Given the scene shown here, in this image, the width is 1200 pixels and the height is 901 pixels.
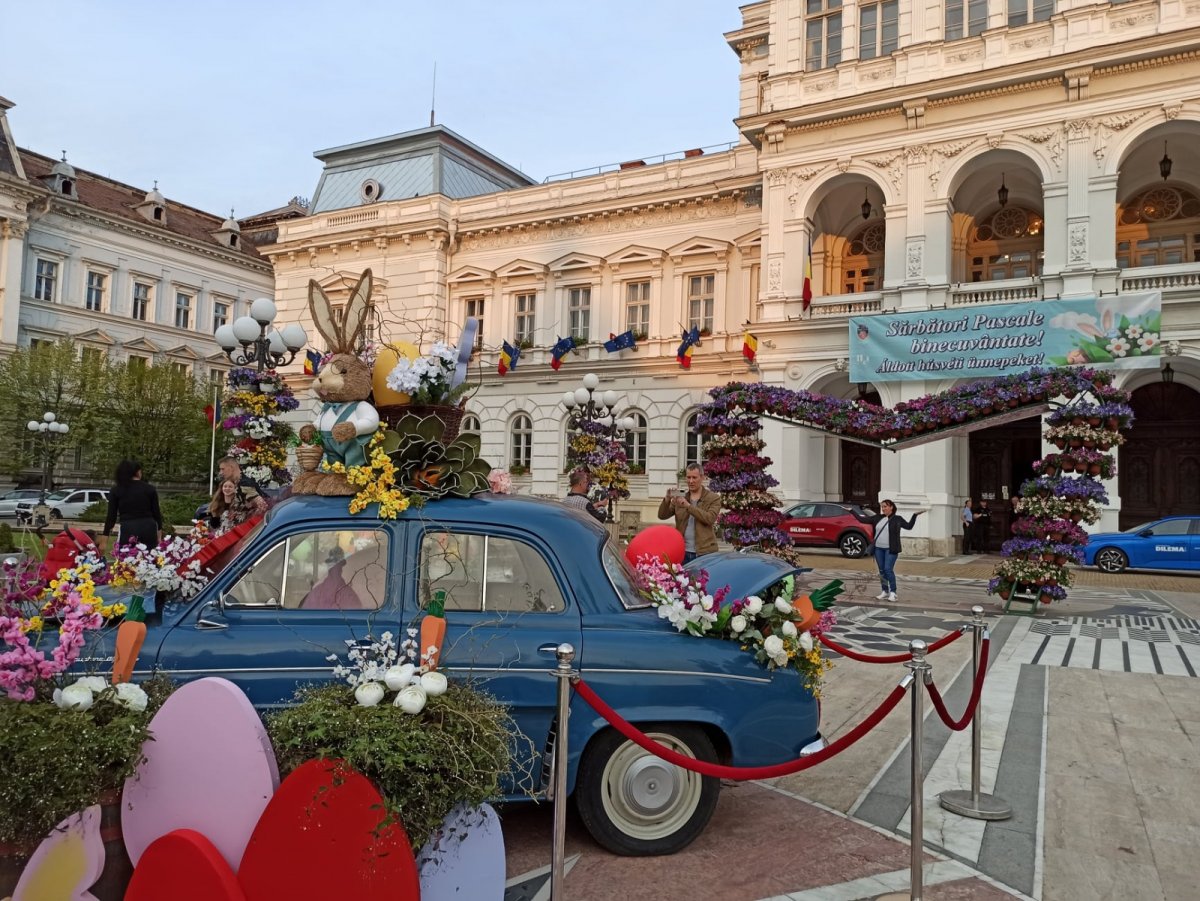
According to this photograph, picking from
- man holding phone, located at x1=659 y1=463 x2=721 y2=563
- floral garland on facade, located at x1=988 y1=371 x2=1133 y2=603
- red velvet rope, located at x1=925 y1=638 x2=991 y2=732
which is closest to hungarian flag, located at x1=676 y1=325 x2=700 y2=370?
floral garland on facade, located at x1=988 y1=371 x2=1133 y2=603

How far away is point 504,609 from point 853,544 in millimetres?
20353

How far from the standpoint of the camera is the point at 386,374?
16.1 ft

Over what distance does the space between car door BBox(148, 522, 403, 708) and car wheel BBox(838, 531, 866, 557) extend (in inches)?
808

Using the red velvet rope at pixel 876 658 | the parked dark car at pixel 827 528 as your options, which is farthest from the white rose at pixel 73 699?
the parked dark car at pixel 827 528

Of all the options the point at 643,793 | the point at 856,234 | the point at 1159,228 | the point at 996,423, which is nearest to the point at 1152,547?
the point at 996,423

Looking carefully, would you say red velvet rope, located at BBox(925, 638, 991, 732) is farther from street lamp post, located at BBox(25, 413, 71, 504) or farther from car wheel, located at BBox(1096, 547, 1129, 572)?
street lamp post, located at BBox(25, 413, 71, 504)

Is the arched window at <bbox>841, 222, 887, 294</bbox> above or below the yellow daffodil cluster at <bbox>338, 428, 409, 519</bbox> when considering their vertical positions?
above

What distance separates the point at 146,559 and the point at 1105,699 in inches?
302

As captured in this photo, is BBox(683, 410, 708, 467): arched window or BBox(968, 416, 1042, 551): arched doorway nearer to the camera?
BBox(968, 416, 1042, 551): arched doorway

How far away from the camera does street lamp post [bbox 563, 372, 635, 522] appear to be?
58.6ft

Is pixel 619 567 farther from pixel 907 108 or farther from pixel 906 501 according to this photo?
pixel 907 108

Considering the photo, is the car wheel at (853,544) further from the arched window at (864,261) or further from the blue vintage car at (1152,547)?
the arched window at (864,261)

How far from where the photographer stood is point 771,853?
13.7 ft

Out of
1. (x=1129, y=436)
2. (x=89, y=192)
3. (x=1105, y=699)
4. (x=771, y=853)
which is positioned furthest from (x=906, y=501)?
(x=89, y=192)
